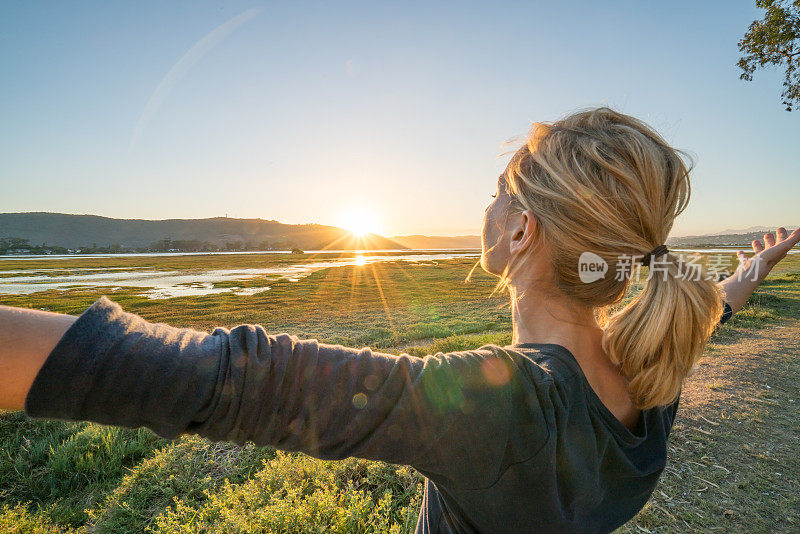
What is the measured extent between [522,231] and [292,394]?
1.22 m

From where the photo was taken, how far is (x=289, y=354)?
2.86ft

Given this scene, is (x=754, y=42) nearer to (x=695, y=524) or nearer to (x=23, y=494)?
(x=695, y=524)

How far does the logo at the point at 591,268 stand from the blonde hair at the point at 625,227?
2 centimetres

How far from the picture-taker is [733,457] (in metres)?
4.28

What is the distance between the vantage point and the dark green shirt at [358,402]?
2.39 feet

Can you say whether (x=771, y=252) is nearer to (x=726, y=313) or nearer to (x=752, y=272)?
(x=752, y=272)

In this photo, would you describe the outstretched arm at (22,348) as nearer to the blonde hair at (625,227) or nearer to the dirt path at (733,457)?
the blonde hair at (625,227)

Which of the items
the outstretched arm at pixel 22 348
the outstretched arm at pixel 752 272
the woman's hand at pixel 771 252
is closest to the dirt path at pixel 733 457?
the outstretched arm at pixel 752 272

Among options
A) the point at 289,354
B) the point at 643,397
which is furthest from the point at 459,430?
the point at 643,397

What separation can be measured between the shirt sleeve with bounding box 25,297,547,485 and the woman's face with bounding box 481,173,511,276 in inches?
32.7

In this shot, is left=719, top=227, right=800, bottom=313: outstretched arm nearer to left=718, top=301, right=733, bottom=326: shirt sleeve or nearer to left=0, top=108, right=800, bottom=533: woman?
left=718, top=301, right=733, bottom=326: shirt sleeve

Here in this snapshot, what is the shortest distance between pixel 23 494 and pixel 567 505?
7367 millimetres

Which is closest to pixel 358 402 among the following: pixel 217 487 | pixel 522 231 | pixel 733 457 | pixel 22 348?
pixel 22 348

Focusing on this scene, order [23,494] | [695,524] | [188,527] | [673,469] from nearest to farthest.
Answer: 1. [188,527]
2. [695,524]
3. [673,469]
4. [23,494]
